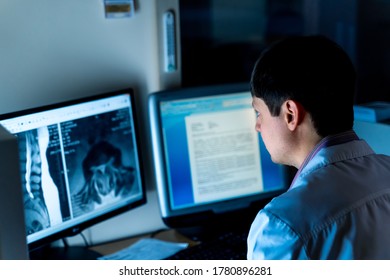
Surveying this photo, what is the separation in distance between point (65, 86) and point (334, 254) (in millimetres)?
1002

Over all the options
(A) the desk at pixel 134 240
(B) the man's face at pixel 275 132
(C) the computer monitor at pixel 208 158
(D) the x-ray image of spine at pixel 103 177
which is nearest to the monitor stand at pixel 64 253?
(A) the desk at pixel 134 240

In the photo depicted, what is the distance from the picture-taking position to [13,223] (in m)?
0.82

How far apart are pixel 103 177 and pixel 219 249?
40 centimetres

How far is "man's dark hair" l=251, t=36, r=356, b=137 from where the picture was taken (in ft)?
4.14

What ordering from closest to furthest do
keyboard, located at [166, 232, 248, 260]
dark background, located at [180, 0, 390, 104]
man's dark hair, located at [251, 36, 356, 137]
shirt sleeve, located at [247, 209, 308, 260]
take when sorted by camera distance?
shirt sleeve, located at [247, 209, 308, 260] → man's dark hair, located at [251, 36, 356, 137] → keyboard, located at [166, 232, 248, 260] → dark background, located at [180, 0, 390, 104]

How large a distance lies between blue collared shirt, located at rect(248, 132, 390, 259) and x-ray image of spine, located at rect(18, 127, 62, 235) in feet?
2.16

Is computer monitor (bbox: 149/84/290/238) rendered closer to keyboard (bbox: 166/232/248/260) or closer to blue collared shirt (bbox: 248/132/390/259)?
keyboard (bbox: 166/232/248/260)

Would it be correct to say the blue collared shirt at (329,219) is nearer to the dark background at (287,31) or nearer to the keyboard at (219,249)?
the keyboard at (219,249)

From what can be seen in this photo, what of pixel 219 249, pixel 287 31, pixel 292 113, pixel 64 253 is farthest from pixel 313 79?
pixel 287 31

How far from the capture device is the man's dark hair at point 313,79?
49.7 inches

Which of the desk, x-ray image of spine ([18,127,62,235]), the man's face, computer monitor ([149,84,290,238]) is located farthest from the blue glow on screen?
the man's face
